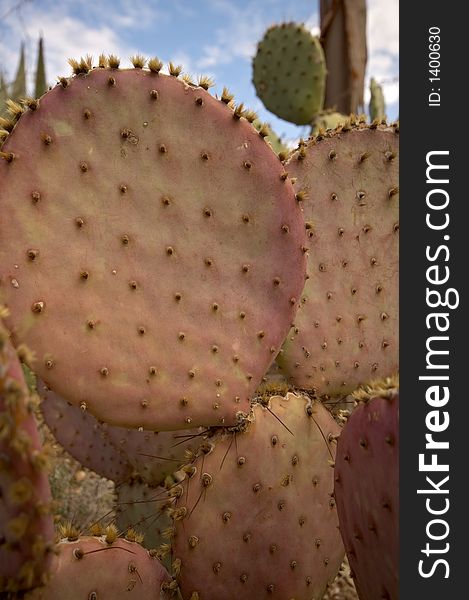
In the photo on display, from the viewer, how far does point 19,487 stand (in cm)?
67

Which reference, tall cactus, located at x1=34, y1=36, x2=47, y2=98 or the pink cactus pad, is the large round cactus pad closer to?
the pink cactus pad

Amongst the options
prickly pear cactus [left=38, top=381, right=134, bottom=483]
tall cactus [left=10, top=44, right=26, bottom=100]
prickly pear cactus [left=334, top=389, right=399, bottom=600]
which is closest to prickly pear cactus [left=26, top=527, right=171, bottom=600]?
prickly pear cactus [left=334, top=389, right=399, bottom=600]

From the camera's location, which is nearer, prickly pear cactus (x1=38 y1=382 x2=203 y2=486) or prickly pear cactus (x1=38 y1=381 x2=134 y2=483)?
prickly pear cactus (x1=38 y1=382 x2=203 y2=486)

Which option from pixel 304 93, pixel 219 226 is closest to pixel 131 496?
pixel 219 226

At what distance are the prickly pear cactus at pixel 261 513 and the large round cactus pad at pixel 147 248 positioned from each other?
0.32ft

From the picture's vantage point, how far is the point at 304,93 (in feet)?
12.4

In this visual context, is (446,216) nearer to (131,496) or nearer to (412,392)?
(412,392)

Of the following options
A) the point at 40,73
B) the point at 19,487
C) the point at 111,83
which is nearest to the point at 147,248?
the point at 111,83

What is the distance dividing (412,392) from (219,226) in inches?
21.3

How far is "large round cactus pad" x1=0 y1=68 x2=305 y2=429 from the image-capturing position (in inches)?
41.6

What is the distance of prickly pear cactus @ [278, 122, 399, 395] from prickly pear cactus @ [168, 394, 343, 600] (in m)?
0.21

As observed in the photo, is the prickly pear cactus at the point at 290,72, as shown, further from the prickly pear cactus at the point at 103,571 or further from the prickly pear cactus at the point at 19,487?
the prickly pear cactus at the point at 19,487

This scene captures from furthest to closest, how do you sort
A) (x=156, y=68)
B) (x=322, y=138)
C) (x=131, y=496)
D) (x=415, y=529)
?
(x=131, y=496), (x=322, y=138), (x=156, y=68), (x=415, y=529)

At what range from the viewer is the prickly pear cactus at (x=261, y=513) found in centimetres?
115
